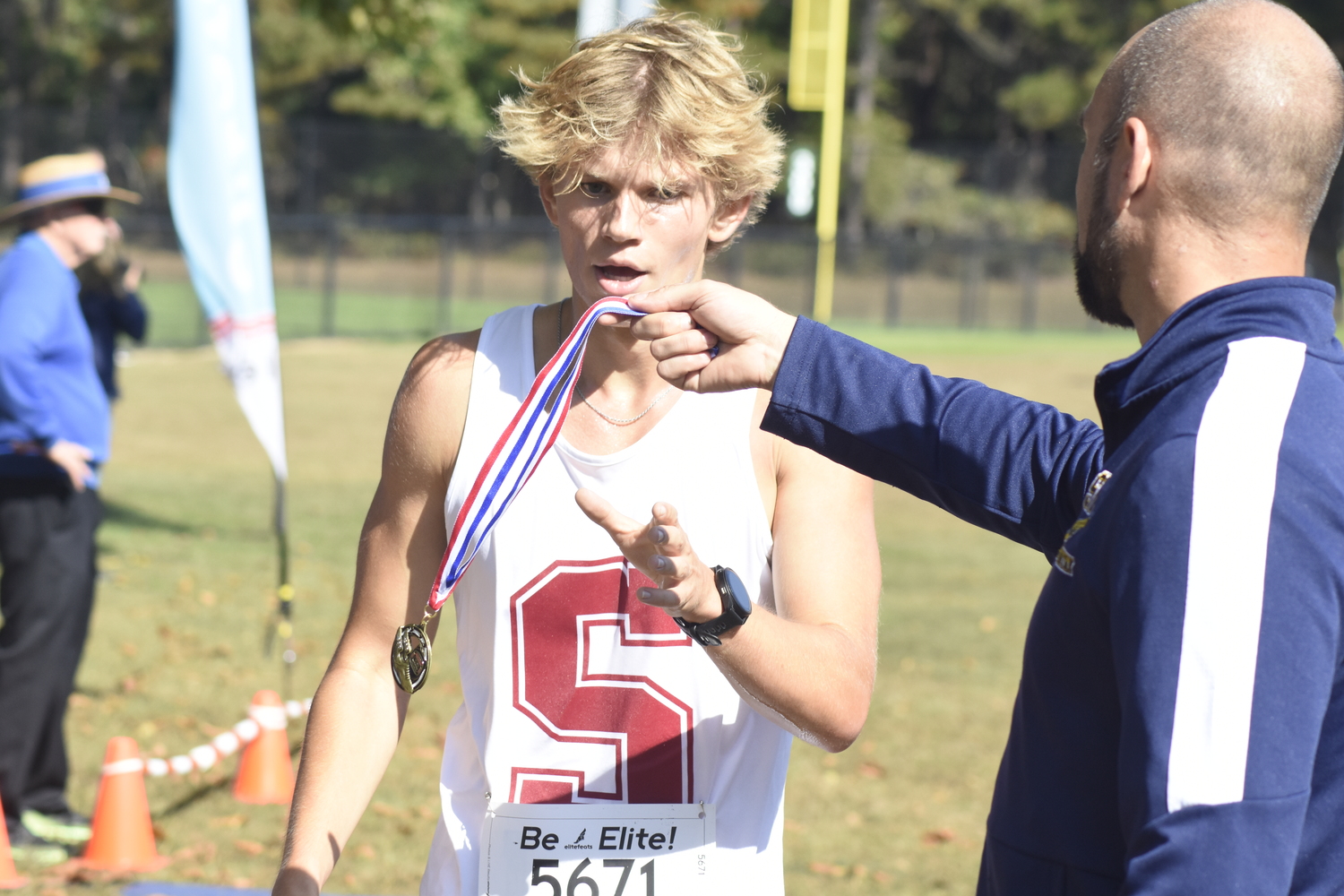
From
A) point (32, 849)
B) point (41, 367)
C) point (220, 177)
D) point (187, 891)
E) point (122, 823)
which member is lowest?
point (32, 849)

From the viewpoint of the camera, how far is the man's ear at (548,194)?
2494 millimetres

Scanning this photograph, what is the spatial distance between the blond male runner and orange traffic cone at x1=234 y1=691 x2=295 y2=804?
3915mm

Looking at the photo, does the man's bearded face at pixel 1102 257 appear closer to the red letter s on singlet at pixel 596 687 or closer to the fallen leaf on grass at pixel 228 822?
the red letter s on singlet at pixel 596 687

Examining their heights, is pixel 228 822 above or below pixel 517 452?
below

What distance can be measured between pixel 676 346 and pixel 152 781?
5.13 metres

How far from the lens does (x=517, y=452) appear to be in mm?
2252

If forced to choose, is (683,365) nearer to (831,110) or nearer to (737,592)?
(737,592)

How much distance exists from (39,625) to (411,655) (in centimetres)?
411

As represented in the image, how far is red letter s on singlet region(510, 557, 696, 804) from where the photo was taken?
238 cm

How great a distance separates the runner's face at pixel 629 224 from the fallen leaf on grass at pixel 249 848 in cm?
397

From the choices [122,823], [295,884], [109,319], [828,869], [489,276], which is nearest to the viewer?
[295,884]

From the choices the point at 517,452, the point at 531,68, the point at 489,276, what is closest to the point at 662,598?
the point at 517,452

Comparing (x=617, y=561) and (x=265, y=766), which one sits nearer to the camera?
(x=617, y=561)

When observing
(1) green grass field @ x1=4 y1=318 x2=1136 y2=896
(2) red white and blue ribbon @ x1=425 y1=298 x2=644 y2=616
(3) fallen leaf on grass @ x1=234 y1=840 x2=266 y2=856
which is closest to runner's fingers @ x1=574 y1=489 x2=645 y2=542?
(2) red white and blue ribbon @ x1=425 y1=298 x2=644 y2=616
